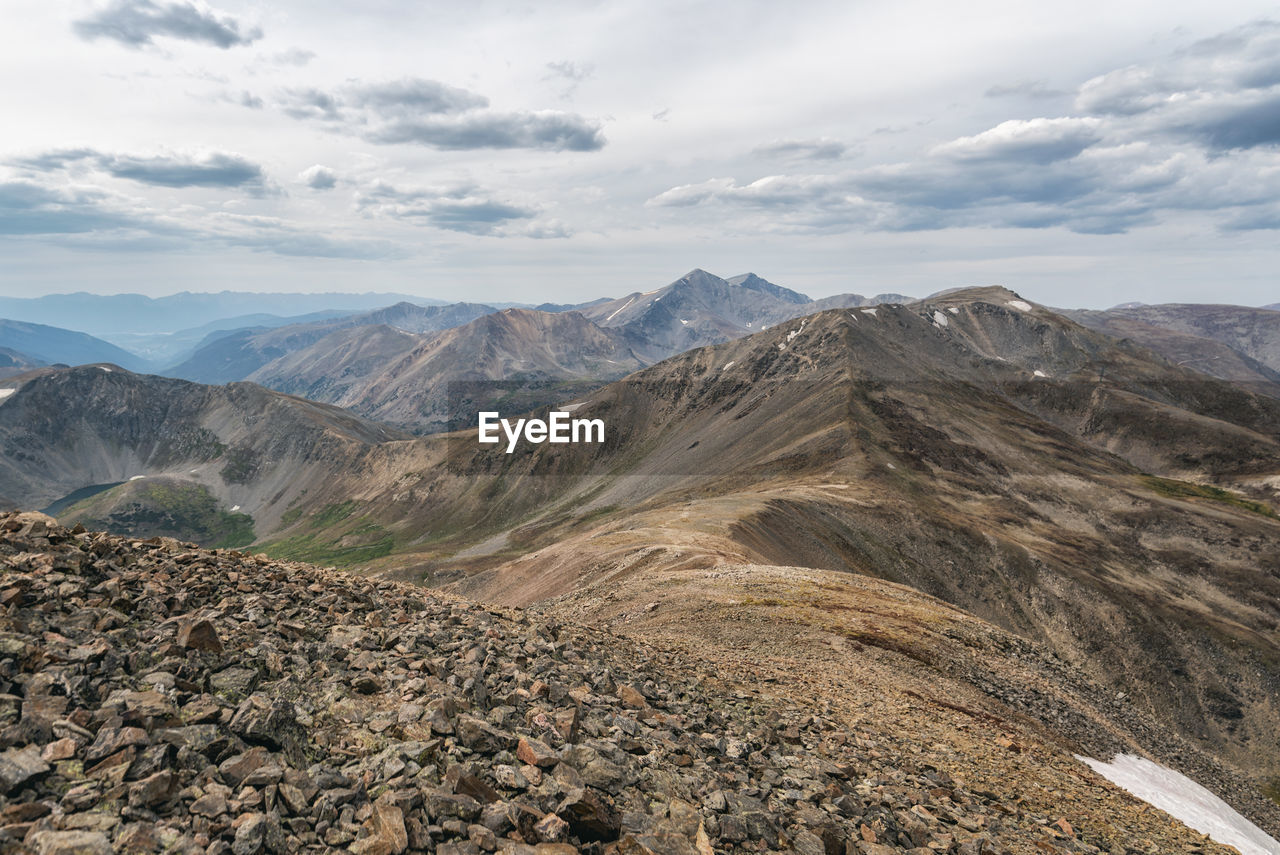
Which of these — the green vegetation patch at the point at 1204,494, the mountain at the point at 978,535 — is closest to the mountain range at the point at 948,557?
the mountain at the point at 978,535

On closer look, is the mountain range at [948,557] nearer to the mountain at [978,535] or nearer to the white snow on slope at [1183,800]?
the mountain at [978,535]

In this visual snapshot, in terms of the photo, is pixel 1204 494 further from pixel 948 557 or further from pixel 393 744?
pixel 393 744

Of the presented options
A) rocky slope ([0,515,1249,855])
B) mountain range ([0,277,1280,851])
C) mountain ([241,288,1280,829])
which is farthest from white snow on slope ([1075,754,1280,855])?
rocky slope ([0,515,1249,855])

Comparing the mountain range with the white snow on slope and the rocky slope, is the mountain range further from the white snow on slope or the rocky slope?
the rocky slope

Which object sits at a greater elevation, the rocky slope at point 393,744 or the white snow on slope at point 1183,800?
the rocky slope at point 393,744

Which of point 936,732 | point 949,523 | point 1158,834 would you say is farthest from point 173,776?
point 949,523

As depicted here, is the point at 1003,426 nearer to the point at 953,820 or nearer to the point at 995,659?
the point at 995,659

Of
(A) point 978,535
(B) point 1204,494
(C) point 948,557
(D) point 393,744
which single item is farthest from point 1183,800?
(B) point 1204,494
